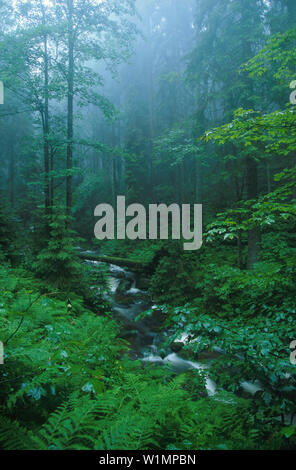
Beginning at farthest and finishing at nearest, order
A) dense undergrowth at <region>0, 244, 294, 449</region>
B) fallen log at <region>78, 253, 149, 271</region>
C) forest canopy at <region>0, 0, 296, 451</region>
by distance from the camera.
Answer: fallen log at <region>78, 253, 149, 271</region> < forest canopy at <region>0, 0, 296, 451</region> < dense undergrowth at <region>0, 244, 294, 449</region>

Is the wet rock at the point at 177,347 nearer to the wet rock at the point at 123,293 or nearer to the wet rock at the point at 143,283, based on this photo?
the wet rock at the point at 123,293

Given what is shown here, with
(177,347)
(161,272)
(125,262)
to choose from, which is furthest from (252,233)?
(125,262)

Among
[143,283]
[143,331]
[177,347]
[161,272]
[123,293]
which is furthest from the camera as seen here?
[143,283]

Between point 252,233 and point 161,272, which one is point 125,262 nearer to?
point 161,272

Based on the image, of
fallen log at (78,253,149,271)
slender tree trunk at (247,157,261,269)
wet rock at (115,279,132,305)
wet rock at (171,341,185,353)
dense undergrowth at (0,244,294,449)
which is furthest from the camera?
fallen log at (78,253,149,271)

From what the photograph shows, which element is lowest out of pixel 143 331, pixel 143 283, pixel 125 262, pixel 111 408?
pixel 143 331

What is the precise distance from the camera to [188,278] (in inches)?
338

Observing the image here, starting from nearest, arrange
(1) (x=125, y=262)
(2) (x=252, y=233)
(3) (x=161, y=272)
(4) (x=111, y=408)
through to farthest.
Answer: (4) (x=111, y=408), (2) (x=252, y=233), (3) (x=161, y=272), (1) (x=125, y=262)

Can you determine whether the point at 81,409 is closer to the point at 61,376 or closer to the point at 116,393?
the point at 61,376

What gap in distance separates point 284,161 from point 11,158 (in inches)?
1172

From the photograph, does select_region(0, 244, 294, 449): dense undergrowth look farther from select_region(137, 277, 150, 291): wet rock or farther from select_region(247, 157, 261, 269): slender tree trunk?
select_region(137, 277, 150, 291): wet rock

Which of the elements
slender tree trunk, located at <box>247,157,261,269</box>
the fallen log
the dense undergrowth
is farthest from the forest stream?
slender tree trunk, located at <box>247,157,261,269</box>

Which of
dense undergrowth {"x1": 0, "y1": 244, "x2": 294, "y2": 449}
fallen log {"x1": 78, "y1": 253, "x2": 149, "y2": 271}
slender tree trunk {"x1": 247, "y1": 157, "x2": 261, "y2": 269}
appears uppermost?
slender tree trunk {"x1": 247, "y1": 157, "x2": 261, "y2": 269}
